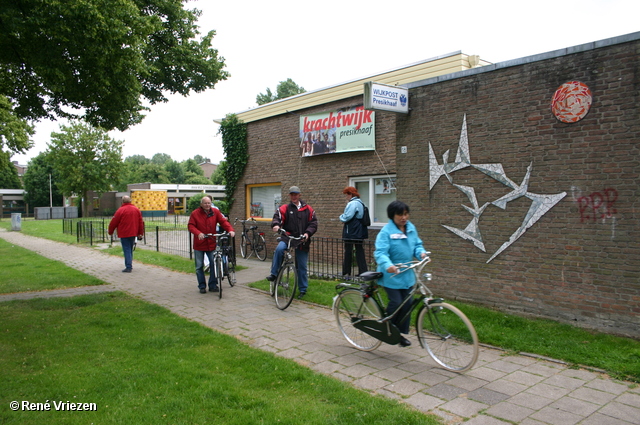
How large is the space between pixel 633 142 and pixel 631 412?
136 inches

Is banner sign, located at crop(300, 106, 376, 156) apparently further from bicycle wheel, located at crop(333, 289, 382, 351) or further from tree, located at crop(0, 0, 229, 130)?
bicycle wheel, located at crop(333, 289, 382, 351)

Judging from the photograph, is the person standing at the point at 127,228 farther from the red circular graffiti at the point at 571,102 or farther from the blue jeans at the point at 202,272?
the red circular graffiti at the point at 571,102

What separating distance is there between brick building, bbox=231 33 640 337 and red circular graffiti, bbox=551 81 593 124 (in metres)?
0.01

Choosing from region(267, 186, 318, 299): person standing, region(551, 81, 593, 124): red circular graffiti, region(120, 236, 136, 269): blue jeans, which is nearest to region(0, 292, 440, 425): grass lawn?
region(267, 186, 318, 299): person standing

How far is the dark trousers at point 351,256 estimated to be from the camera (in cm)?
916

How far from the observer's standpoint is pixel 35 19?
6133mm

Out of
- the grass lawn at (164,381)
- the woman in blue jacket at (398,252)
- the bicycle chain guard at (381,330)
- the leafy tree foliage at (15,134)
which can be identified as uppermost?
the leafy tree foliage at (15,134)

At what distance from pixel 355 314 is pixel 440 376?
124 cm

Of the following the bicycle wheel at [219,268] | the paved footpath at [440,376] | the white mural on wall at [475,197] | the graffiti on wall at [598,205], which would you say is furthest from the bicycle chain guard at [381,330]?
the bicycle wheel at [219,268]

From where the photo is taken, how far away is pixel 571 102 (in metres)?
6.22

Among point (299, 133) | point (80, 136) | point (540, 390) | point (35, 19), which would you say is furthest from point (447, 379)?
point (80, 136)

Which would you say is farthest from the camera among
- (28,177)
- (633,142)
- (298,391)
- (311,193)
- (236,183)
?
(28,177)

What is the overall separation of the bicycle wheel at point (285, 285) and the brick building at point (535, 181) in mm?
2406

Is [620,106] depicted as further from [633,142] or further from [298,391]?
[298,391]
